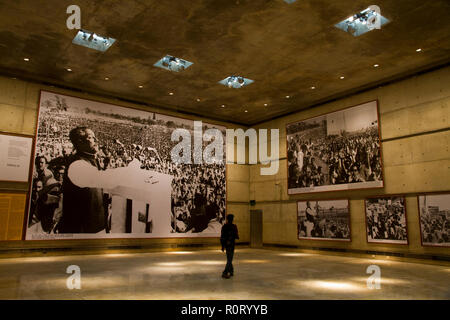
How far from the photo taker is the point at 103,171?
727 inches

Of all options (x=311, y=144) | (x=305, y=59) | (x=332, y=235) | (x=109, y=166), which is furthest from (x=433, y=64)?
(x=109, y=166)

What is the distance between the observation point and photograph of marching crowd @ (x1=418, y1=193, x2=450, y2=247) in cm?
1441

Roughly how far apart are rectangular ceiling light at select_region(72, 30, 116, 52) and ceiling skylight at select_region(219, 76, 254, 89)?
6.00 meters

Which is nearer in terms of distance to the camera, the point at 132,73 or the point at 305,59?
the point at 305,59

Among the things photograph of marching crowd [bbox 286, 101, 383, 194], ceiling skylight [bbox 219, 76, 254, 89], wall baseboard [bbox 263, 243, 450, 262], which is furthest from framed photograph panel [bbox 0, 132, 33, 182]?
wall baseboard [bbox 263, 243, 450, 262]

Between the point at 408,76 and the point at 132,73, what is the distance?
13.4 metres

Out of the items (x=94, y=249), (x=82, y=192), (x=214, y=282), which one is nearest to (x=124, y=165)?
(x=82, y=192)

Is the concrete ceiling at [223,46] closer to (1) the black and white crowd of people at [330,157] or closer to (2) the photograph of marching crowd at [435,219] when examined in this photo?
(1) the black and white crowd of people at [330,157]

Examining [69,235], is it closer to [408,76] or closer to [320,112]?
[320,112]

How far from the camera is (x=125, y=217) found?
1881 cm

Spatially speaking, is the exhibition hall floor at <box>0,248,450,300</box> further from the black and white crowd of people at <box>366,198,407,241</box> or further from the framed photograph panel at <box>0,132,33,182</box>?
the framed photograph panel at <box>0,132,33,182</box>

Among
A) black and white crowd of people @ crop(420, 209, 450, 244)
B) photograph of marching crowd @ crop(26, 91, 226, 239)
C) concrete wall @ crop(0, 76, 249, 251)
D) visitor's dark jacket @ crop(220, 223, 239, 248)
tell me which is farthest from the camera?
photograph of marching crowd @ crop(26, 91, 226, 239)

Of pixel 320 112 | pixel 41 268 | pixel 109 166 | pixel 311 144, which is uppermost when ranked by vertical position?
pixel 320 112

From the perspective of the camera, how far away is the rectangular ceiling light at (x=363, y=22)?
475 inches
